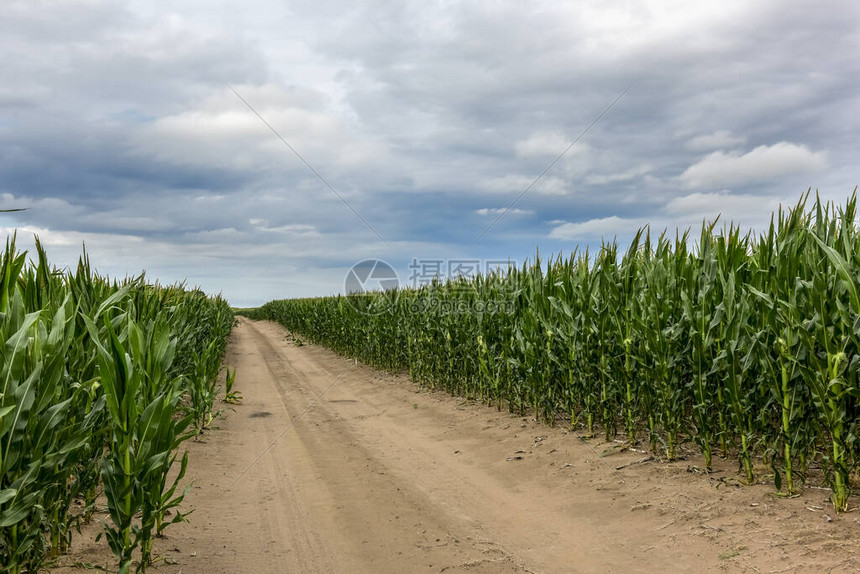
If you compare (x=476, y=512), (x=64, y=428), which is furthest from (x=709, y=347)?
(x=64, y=428)

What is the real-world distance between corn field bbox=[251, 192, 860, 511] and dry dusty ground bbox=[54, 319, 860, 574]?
0.41 m

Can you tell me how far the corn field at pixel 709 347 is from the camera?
430 cm

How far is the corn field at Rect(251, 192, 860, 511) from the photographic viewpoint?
4.30 meters

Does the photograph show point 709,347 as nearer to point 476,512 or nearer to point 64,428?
point 476,512

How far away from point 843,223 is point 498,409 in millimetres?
6002

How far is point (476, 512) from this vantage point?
517cm

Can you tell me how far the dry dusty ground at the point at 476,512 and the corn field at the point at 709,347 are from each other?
16.0 inches

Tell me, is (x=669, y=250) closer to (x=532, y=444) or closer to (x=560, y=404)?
(x=560, y=404)

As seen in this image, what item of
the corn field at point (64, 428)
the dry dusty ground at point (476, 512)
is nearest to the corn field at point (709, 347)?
the dry dusty ground at point (476, 512)

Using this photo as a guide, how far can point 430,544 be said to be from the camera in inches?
174

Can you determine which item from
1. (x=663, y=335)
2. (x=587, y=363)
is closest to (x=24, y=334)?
(x=663, y=335)

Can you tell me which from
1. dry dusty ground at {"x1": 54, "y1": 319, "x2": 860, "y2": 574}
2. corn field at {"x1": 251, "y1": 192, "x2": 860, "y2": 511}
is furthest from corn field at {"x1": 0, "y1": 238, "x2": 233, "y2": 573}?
corn field at {"x1": 251, "y1": 192, "x2": 860, "y2": 511}

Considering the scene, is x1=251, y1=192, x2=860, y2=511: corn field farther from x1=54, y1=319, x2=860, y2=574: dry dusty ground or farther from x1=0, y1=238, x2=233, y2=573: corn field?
x1=0, y1=238, x2=233, y2=573: corn field

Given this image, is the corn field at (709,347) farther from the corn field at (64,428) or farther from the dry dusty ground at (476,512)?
the corn field at (64,428)
